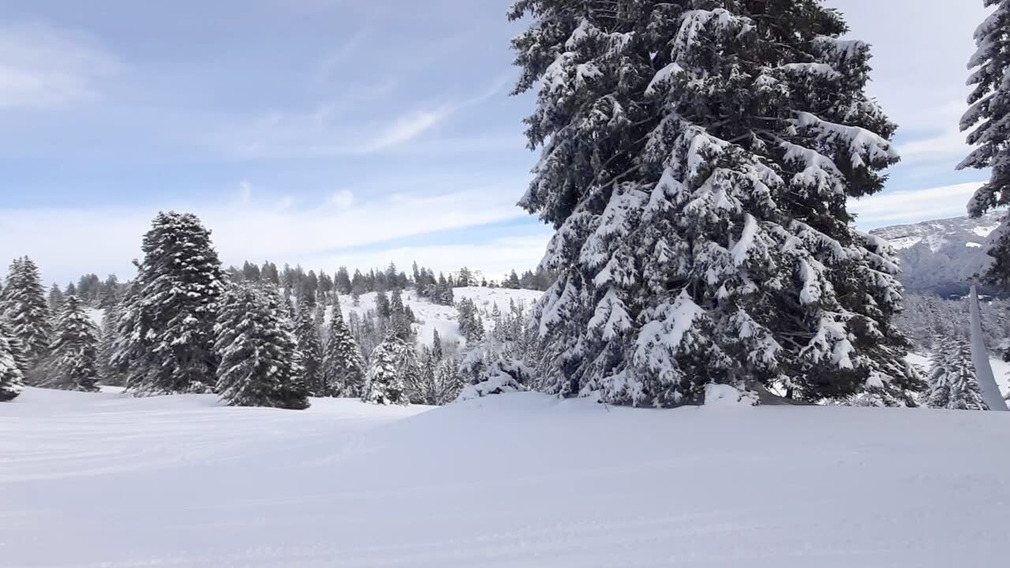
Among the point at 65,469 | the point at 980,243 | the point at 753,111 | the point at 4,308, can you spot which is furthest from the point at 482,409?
the point at 4,308

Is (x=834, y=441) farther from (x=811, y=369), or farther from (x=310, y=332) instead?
(x=310, y=332)

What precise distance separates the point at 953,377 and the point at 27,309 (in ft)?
199

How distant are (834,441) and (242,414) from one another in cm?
1477

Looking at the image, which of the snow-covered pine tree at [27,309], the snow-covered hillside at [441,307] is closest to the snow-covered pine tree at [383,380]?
the snow-covered pine tree at [27,309]

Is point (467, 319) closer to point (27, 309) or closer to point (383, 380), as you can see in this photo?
point (383, 380)

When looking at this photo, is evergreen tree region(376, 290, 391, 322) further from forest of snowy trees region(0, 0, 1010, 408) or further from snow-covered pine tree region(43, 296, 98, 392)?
forest of snowy trees region(0, 0, 1010, 408)

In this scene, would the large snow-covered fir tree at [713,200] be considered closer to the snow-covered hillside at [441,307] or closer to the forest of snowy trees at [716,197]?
the forest of snowy trees at [716,197]

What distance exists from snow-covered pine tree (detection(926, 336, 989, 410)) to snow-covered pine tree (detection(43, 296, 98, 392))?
52026 mm

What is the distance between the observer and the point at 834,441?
6262 millimetres

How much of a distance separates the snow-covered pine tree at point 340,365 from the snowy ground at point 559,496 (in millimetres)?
38020

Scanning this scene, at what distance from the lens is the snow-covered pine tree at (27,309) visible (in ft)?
→ 125

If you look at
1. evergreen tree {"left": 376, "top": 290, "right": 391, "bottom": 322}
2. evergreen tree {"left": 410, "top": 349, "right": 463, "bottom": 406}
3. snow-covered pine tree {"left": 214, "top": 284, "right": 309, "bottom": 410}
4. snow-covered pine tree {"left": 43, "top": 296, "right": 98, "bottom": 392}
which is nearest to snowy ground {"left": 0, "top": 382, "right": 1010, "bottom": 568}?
snow-covered pine tree {"left": 214, "top": 284, "right": 309, "bottom": 410}

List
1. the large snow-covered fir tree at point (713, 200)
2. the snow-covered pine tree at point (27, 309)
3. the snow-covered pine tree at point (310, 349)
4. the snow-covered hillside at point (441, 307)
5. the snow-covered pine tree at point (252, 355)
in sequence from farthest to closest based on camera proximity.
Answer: the snow-covered hillside at point (441, 307), the snow-covered pine tree at point (310, 349), the snow-covered pine tree at point (27, 309), the snow-covered pine tree at point (252, 355), the large snow-covered fir tree at point (713, 200)

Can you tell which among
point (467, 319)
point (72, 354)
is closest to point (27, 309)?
point (72, 354)
